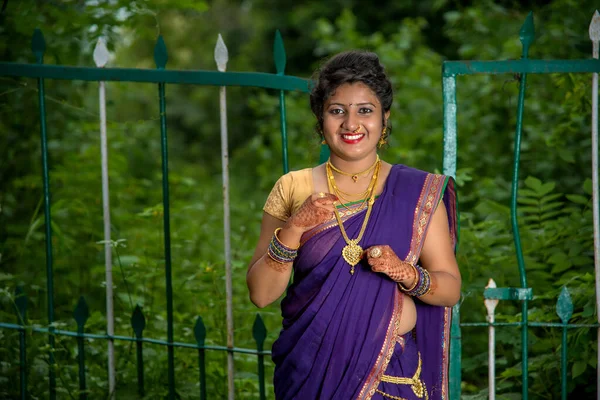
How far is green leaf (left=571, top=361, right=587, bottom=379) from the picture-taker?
3338mm

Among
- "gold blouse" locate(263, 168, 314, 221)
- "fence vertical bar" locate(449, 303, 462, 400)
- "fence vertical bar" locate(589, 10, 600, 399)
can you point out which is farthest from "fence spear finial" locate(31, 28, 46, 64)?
"fence vertical bar" locate(589, 10, 600, 399)

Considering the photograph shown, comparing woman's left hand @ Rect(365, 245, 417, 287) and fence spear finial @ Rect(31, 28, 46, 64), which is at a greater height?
fence spear finial @ Rect(31, 28, 46, 64)

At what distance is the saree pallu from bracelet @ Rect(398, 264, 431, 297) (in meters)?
0.05

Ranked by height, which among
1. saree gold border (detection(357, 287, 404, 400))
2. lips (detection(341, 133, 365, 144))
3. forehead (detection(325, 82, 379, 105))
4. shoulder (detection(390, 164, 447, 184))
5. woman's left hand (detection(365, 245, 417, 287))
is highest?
forehead (detection(325, 82, 379, 105))

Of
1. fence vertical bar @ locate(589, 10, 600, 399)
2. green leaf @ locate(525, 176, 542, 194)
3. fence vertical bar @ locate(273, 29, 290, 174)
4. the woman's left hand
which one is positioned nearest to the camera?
the woman's left hand

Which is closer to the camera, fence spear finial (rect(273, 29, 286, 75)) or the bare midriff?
the bare midriff

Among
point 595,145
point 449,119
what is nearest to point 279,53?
point 449,119

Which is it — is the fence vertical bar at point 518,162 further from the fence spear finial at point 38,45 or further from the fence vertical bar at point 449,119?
the fence spear finial at point 38,45

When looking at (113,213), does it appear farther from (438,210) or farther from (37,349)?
(438,210)

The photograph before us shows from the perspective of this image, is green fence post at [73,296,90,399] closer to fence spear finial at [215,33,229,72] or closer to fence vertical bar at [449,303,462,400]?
fence spear finial at [215,33,229,72]

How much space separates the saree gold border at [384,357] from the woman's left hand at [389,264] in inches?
4.1

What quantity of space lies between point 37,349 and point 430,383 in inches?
76.9

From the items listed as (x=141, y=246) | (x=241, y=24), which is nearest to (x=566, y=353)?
(x=141, y=246)

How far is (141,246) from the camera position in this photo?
520 cm
